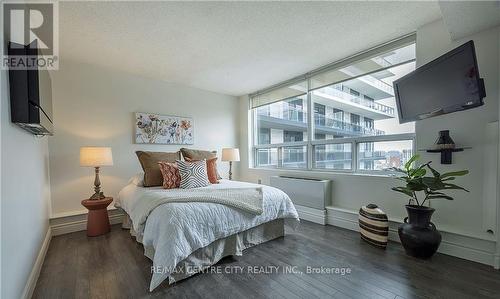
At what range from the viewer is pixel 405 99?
228 centimetres

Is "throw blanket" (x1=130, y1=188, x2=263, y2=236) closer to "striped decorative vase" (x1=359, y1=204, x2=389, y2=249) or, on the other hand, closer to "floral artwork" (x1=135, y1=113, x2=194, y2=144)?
"striped decorative vase" (x1=359, y1=204, x2=389, y2=249)

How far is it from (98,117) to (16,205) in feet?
6.75

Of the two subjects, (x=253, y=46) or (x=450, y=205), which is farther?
(x=253, y=46)

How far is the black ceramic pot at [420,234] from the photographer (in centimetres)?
196

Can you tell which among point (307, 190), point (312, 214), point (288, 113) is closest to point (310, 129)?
point (288, 113)

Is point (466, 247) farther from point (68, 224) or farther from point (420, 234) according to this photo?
point (68, 224)

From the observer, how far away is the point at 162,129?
3.64m

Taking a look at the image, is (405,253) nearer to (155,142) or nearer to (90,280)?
(90,280)

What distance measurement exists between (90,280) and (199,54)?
8.76 ft

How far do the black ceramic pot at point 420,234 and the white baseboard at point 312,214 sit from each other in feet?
3.58

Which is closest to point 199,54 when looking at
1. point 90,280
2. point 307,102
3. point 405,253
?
point 307,102

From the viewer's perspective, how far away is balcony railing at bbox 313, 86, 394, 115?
2742mm

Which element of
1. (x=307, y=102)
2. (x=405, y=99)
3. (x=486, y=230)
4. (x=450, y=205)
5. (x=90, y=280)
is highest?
(x=307, y=102)

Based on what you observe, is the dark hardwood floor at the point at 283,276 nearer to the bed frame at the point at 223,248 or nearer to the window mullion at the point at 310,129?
the bed frame at the point at 223,248
